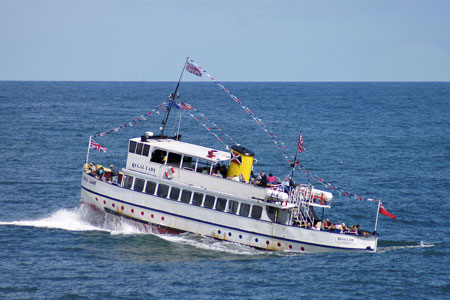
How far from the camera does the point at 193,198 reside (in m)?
39.6

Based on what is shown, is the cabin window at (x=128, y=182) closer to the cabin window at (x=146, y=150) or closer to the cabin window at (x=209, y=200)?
the cabin window at (x=146, y=150)

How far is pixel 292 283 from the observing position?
33.7m

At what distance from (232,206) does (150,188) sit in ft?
18.5

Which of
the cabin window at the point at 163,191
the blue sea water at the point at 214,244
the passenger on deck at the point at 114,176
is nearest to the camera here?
the blue sea water at the point at 214,244

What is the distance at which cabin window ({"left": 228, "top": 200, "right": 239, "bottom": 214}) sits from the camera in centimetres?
3872

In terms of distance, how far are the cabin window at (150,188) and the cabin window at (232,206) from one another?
5182 mm

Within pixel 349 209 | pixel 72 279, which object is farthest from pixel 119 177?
pixel 349 209

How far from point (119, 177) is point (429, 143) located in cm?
5405

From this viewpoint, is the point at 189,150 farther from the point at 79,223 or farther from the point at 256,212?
the point at 79,223

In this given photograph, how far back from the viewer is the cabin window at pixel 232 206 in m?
38.7

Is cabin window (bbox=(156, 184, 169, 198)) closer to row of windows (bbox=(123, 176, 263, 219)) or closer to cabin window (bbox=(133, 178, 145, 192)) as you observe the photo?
row of windows (bbox=(123, 176, 263, 219))

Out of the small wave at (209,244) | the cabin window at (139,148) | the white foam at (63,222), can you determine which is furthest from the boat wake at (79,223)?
the cabin window at (139,148)
